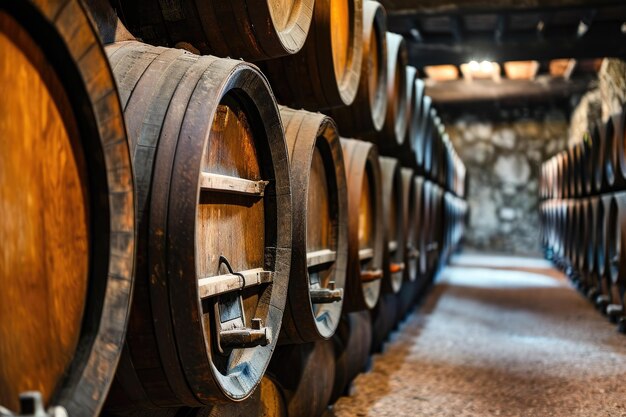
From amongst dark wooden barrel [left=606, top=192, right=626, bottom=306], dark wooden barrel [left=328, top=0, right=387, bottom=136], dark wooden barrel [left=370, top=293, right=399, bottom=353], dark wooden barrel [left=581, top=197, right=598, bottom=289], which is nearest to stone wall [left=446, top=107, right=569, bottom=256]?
dark wooden barrel [left=581, top=197, right=598, bottom=289]

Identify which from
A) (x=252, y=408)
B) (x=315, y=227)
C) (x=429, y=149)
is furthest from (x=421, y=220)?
(x=252, y=408)

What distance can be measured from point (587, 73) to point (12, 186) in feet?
37.5

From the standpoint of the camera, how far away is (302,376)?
8.35 feet

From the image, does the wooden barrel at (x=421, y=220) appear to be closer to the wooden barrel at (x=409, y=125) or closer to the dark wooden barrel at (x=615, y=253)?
the wooden barrel at (x=409, y=125)

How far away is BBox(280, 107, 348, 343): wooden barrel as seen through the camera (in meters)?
2.11

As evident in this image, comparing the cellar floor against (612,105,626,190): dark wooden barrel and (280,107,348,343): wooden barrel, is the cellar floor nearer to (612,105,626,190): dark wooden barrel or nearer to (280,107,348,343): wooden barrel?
(280,107,348,343): wooden barrel

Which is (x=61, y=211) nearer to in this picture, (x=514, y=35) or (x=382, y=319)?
(x=382, y=319)

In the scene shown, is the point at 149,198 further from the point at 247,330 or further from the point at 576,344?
the point at 576,344

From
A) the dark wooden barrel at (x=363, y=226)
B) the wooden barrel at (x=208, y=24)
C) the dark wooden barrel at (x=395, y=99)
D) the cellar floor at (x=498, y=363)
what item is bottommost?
the cellar floor at (x=498, y=363)

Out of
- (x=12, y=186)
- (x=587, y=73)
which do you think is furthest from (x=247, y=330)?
(x=587, y=73)

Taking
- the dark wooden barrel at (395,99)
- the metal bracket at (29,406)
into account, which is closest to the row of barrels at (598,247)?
the dark wooden barrel at (395,99)

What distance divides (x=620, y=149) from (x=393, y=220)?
1818 mm

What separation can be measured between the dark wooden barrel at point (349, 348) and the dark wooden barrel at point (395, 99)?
105cm

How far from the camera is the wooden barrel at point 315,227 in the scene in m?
2.11
